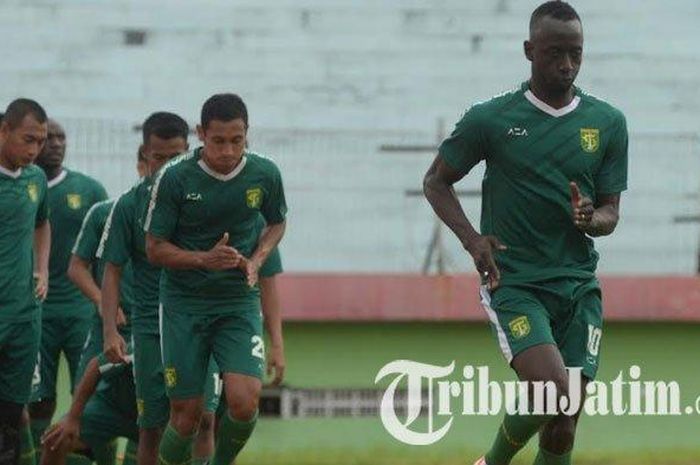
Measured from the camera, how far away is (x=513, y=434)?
337 inches

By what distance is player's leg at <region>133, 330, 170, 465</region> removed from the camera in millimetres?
9984

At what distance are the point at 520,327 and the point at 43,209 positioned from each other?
3611mm

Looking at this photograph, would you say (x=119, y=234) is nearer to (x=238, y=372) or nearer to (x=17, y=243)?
(x=17, y=243)

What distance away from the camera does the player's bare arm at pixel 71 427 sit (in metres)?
10.5

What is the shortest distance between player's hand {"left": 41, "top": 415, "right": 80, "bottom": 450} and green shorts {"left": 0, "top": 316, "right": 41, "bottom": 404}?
0.24 metres

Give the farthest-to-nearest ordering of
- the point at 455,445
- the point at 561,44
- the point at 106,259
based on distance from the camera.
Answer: the point at 455,445, the point at 106,259, the point at 561,44

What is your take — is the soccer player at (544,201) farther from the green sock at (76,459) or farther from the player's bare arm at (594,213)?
the green sock at (76,459)

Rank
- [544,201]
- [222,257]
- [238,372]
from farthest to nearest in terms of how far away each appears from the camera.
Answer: [238,372]
[222,257]
[544,201]

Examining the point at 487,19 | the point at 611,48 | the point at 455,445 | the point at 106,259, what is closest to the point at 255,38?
the point at 487,19

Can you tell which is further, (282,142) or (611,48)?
(611,48)

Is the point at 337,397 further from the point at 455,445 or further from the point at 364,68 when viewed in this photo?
the point at 364,68

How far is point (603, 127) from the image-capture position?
8695 mm

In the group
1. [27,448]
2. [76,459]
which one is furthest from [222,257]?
[27,448]

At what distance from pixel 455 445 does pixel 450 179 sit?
5.19 metres
